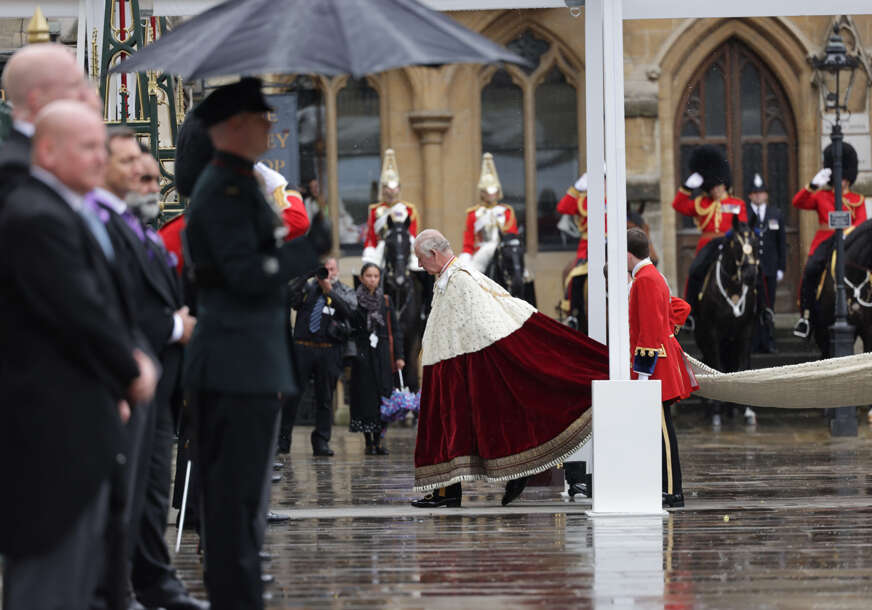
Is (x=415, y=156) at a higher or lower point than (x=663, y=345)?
higher

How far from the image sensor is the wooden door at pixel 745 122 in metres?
22.5

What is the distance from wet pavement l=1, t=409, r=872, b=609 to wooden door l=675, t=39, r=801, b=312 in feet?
33.4

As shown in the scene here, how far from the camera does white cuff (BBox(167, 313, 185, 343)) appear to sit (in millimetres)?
6215

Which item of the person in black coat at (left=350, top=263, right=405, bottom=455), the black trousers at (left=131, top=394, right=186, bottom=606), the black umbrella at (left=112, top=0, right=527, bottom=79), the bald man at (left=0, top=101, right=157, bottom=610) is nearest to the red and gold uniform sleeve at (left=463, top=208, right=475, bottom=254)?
the person in black coat at (left=350, top=263, right=405, bottom=455)

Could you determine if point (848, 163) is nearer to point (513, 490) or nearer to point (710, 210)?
point (710, 210)

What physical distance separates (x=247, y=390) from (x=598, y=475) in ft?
13.8

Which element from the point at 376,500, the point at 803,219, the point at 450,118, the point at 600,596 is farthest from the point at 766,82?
the point at 600,596

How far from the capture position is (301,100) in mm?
22875

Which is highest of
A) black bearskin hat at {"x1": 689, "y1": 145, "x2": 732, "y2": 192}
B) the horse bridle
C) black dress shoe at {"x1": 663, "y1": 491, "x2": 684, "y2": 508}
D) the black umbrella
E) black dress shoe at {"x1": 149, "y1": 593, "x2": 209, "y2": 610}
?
black bearskin hat at {"x1": 689, "y1": 145, "x2": 732, "y2": 192}

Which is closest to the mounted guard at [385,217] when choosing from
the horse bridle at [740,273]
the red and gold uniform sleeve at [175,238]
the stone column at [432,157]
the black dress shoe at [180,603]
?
the stone column at [432,157]

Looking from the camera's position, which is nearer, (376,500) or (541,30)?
(376,500)

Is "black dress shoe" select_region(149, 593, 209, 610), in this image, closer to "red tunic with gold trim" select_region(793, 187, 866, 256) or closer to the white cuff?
the white cuff

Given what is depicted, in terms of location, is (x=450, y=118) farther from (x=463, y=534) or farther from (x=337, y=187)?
(x=463, y=534)

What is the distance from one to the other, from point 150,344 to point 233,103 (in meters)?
0.99
